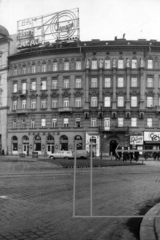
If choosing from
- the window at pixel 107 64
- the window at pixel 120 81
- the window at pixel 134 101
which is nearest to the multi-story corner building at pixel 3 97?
the window at pixel 107 64

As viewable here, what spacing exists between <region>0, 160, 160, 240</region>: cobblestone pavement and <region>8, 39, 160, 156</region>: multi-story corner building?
28.5 m

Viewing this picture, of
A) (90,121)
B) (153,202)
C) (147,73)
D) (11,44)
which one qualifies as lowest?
(153,202)

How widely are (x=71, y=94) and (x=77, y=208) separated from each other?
35.6m

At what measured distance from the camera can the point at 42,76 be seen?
4053cm

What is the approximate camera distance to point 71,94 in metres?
41.0

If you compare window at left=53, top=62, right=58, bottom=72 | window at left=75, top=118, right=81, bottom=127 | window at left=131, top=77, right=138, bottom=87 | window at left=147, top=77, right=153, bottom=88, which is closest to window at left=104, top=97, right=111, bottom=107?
window at left=75, top=118, right=81, bottom=127

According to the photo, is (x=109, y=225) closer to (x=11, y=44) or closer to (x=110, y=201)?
(x=110, y=201)

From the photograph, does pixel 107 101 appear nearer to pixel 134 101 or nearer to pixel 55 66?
pixel 134 101

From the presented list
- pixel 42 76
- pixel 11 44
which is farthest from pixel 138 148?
pixel 11 44

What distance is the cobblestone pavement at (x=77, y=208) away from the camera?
457 cm

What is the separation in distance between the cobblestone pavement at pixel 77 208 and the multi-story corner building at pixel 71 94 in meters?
28.5

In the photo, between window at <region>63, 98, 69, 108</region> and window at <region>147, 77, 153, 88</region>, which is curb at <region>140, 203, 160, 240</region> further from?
window at <region>63, 98, 69, 108</region>

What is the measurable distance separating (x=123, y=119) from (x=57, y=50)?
14881 mm

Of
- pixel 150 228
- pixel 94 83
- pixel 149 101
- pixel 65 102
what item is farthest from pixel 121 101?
→ pixel 150 228
